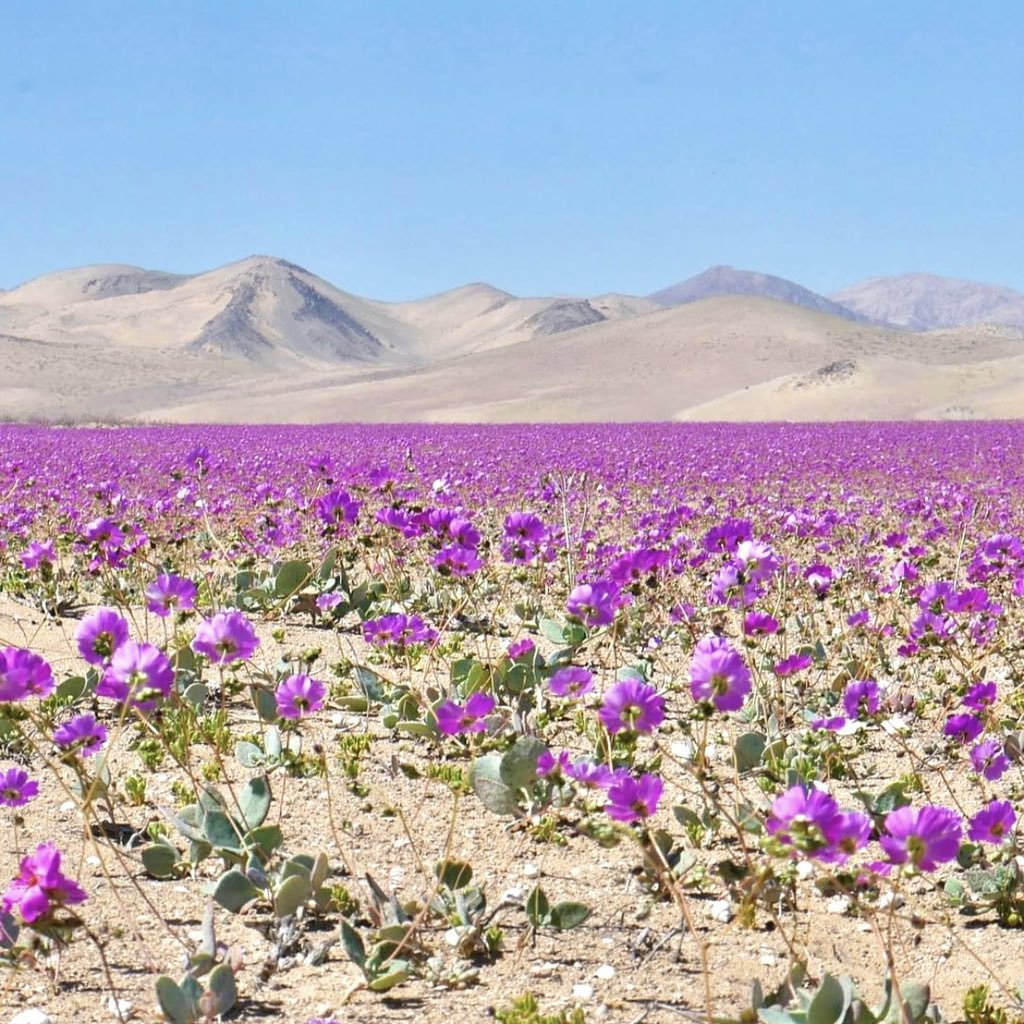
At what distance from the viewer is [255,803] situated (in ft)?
10.9

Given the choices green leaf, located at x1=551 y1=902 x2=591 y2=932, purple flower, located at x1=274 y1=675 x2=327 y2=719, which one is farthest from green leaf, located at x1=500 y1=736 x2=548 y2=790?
purple flower, located at x1=274 y1=675 x2=327 y2=719

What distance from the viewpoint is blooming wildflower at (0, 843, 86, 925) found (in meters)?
2.07

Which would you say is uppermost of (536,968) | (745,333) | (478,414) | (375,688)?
(745,333)

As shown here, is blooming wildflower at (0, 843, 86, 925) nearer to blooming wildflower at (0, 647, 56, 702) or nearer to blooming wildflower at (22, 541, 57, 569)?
blooming wildflower at (0, 647, 56, 702)

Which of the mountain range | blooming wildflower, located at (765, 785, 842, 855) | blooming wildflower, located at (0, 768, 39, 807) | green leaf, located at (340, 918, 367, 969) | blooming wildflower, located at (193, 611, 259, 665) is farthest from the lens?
the mountain range

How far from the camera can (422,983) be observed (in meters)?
2.79

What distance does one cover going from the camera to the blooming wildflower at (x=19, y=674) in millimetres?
2412

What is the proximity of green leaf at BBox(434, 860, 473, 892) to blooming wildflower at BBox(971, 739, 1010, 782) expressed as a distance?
1398 mm

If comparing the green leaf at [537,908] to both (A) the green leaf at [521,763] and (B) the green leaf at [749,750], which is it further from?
(B) the green leaf at [749,750]

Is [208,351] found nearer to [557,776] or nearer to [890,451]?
[890,451]

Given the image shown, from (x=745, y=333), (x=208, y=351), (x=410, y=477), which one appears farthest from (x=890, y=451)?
(x=208, y=351)

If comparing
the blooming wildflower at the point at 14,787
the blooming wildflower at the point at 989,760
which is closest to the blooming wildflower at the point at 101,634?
the blooming wildflower at the point at 14,787

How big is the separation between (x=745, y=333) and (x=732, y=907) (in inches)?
3629

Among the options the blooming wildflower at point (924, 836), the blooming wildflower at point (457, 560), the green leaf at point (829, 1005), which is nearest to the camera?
the blooming wildflower at point (924, 836)
